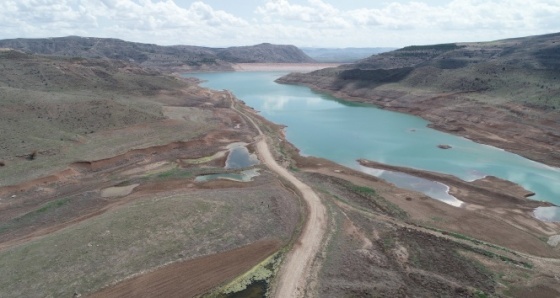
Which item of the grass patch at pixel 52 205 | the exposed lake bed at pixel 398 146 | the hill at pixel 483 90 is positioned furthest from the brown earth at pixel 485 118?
the grass patch at pixel 52 205

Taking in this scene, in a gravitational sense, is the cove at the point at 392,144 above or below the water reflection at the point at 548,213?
above

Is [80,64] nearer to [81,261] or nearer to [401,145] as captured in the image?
[401,145]

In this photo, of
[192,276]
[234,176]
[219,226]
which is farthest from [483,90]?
[192,276]

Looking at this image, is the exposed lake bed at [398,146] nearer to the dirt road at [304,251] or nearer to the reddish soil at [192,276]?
the dirt road at [304,251]

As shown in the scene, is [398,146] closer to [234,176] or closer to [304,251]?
[234,176]

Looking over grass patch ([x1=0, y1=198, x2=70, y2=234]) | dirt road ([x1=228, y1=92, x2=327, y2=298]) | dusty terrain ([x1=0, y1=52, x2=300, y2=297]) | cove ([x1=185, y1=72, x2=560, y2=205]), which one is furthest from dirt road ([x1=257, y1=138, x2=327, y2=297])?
grass patch ([x1=0, y1=198, x2=70, y2=234])

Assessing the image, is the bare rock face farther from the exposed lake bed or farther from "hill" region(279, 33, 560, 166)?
"hill" region(279, 33, 560, 166)
